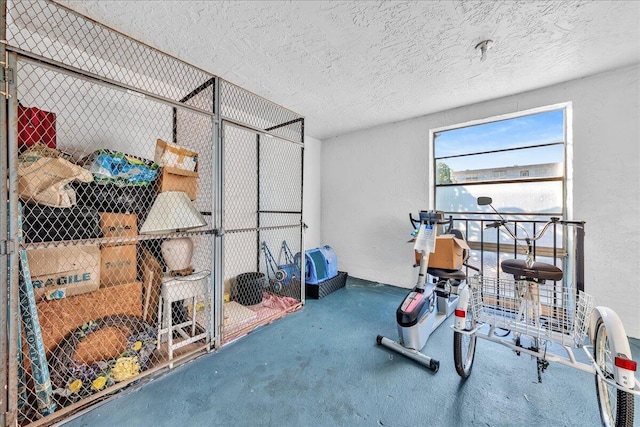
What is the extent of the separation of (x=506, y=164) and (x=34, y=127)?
456cm

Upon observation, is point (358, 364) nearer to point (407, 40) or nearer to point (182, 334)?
point (182, 334)

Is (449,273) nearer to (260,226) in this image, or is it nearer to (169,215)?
(260,226)

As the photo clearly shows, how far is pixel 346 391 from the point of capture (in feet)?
5.18

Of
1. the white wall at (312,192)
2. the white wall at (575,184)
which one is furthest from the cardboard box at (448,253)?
the white wall at (312,192)

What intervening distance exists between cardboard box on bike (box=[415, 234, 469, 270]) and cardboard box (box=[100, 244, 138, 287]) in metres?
2.69

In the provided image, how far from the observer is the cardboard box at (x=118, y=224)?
177 centimetres

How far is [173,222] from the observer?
1.94 metres

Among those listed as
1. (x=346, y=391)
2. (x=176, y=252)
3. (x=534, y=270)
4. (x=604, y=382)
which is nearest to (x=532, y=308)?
(x=534, y=270)

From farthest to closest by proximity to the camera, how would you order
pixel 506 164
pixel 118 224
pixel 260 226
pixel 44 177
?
pixel 260 226
pixel 506 164
pixel 118 224
pixel 44 177

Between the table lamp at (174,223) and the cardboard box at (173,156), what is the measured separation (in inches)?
9.9

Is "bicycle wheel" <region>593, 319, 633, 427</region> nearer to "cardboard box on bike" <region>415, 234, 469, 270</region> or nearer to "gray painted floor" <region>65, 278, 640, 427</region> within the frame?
"gray painted floor" <region>65, 278, 640, 427</region>

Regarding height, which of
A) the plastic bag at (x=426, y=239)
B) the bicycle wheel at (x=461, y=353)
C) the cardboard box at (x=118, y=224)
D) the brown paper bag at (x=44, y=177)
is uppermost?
the brown paper bag at (x=44, y=177)

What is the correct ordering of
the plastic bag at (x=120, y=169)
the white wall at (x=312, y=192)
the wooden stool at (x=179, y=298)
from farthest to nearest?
the white wall at (x=312, y=192) → the wooden stool at (x=179, y=298) → the plastic bag at (x=120, y=169)

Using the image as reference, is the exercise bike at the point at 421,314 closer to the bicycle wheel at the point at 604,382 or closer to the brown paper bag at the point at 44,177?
the bicycle wheel at the point at 604,382
